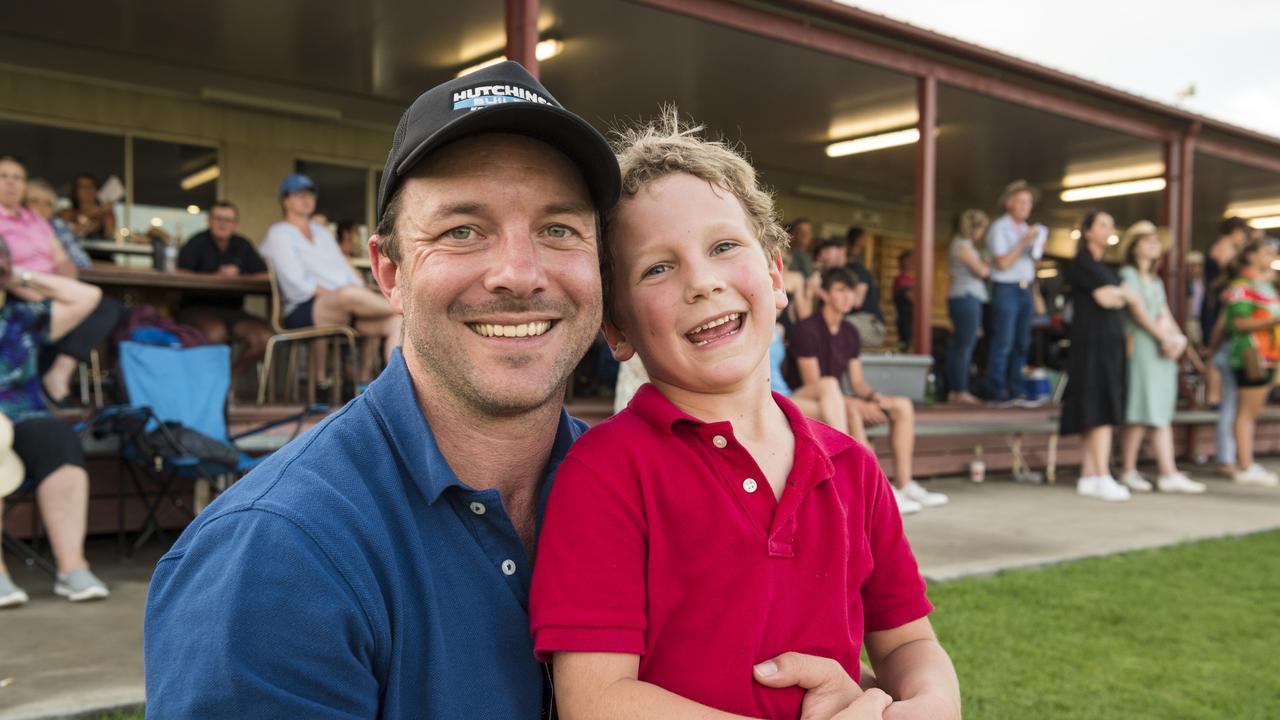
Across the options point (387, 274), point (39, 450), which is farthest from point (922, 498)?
point (387, 274)

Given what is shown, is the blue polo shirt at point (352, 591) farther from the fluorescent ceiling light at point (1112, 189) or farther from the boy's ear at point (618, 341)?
the fluorescent ceiling light at point (1112, 189)

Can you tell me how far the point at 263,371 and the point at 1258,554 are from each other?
6396 millimetres

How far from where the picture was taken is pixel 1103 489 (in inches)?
283

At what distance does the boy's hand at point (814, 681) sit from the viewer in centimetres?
128

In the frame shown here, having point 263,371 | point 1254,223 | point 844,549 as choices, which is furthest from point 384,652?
point 1254,223

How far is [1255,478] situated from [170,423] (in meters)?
8.67

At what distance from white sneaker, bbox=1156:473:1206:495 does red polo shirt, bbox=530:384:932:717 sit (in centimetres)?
736

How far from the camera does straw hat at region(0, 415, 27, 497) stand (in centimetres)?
375

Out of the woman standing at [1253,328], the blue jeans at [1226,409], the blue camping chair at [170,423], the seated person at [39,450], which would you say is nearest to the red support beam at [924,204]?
the woman standing at [1253,328]

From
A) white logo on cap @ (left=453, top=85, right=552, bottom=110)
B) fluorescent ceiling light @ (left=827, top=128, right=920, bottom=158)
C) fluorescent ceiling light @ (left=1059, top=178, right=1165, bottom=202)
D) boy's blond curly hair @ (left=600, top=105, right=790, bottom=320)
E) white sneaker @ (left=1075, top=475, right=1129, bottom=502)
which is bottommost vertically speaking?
white sneaker @ (left=1075, top=475, right=1129, bottom=502)

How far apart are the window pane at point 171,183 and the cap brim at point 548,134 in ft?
33.1

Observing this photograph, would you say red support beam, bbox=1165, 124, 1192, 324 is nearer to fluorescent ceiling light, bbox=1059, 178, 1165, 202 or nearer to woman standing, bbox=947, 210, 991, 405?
woman standing, bbox=947, 210, 991, 405

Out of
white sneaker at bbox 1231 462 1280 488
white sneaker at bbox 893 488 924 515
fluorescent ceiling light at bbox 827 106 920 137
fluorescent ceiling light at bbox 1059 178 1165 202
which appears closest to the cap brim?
white sneaker at bbox 893 488 924 515

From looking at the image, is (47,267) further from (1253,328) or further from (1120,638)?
(1253,328)
